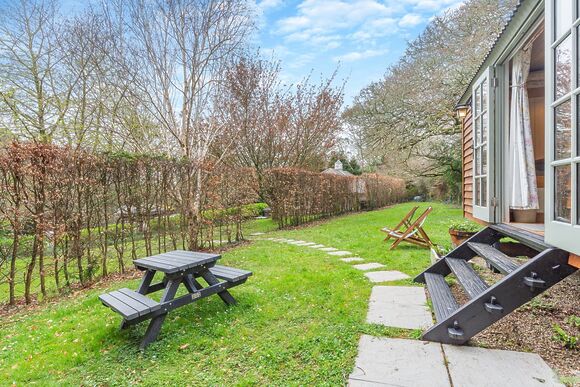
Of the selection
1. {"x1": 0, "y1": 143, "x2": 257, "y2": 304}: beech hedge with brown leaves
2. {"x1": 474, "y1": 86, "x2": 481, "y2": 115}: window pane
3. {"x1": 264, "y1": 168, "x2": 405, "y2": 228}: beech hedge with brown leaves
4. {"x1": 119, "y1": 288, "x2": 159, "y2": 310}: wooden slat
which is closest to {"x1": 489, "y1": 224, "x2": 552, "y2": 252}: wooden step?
{"x1": 474, "y1": 86, "x2": 481, "y2": 115}: window pane

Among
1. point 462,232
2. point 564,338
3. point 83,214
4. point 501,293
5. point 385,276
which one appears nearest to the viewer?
point 501,293

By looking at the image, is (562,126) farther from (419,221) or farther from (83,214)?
(83,214)

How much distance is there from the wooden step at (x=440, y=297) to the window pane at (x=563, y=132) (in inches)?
51.2

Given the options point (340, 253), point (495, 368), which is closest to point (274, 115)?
point (340, 253)

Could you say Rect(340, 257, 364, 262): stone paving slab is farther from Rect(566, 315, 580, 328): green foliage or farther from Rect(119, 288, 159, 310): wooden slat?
Rect(119, 288, 159, 310): wooden slat

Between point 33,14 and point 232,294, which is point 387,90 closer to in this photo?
point 232,294

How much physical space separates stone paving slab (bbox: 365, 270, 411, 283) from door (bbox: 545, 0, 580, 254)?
202 cm

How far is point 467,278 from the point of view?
2693mm

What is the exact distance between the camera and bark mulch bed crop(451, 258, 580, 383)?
2.06 metres

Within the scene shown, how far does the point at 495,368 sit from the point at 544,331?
871 mm

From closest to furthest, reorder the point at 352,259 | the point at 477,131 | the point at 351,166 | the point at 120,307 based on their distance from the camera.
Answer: the point at 120,307 < the point at 477,131 < the point at 352,259 < the point at 351,166

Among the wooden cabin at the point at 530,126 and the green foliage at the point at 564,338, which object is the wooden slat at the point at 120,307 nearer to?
the wooden cabin at the point at 530,126

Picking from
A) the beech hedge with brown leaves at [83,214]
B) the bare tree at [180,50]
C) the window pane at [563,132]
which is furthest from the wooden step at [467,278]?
the bare tree at [180,50]

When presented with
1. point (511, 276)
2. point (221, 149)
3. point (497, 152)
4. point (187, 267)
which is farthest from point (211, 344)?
point (221, 149)
